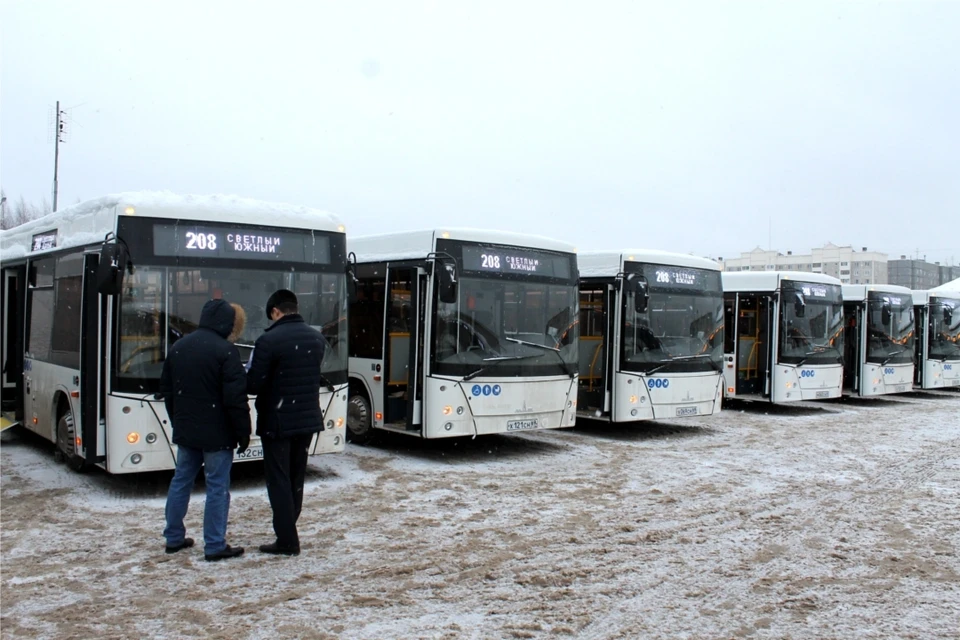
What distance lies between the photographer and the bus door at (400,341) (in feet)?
34.9

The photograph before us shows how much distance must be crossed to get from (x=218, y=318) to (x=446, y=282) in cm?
427

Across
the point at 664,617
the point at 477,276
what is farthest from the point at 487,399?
the point at 664,617

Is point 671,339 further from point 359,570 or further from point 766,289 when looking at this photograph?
point 359,570

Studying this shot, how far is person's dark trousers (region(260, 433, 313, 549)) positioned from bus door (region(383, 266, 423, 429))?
415 centimetres

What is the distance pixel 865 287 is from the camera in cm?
1970

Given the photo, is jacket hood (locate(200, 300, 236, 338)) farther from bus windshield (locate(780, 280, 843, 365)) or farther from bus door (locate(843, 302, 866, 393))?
bus door (locate(843, 302, 866, 393))

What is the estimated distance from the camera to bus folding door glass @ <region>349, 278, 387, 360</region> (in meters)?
11.5

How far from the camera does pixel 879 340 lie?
19.4m

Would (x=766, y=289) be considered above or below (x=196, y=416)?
above

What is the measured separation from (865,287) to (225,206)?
52.2 ft

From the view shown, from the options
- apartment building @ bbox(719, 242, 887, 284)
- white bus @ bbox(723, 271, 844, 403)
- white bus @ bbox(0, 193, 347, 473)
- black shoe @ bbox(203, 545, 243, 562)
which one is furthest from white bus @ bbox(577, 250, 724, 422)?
apartment building @ bbox(719, 242, 887, 284)

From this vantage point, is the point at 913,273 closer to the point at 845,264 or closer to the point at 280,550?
the point at 845,264

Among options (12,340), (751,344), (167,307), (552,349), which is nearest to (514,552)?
(167,307)

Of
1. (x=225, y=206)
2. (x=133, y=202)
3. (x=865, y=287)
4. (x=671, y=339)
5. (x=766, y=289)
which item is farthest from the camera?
(x=865, y=287)
